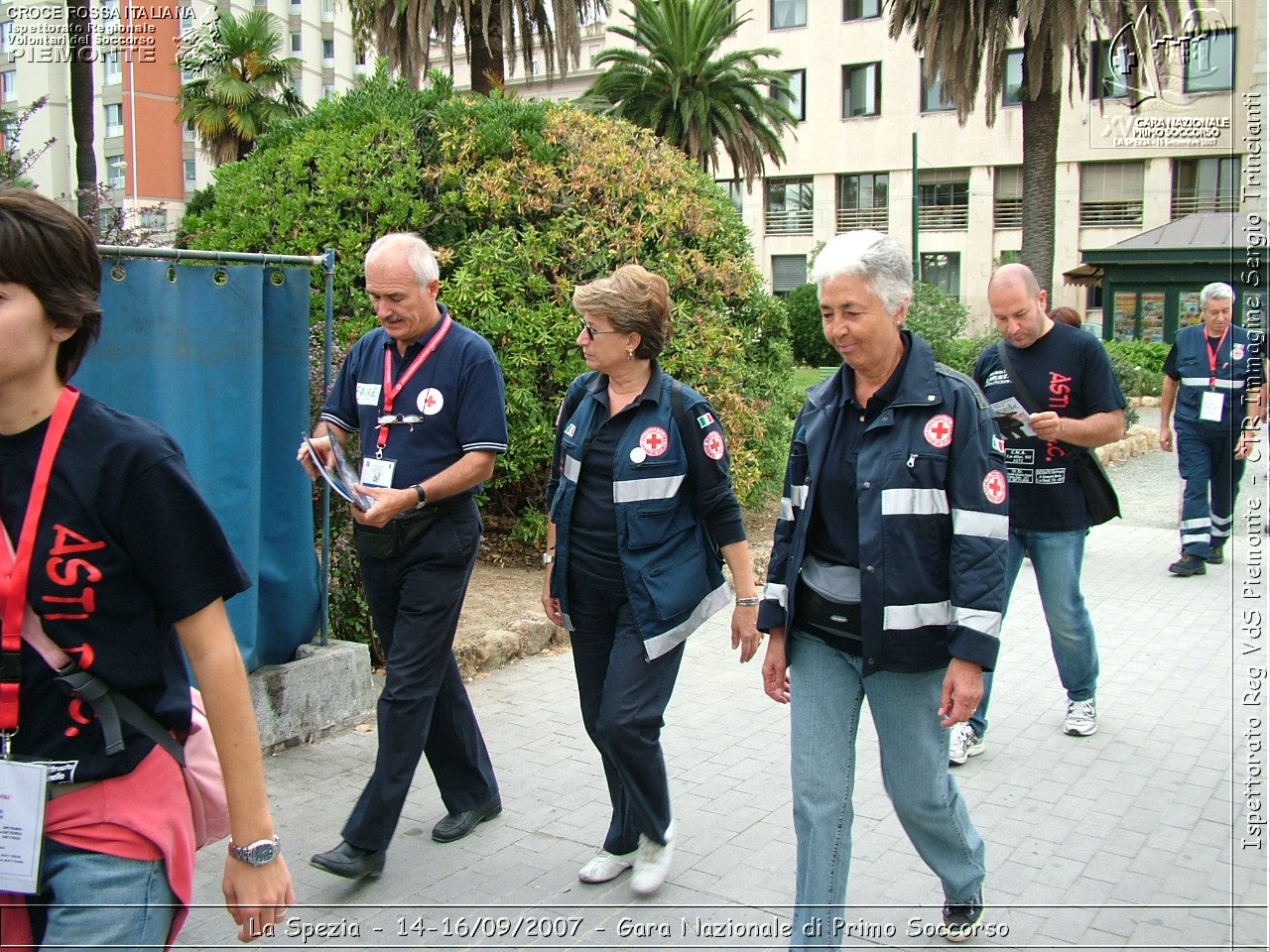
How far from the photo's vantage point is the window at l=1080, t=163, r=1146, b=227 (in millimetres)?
42812

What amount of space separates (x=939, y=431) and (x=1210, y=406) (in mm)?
7245

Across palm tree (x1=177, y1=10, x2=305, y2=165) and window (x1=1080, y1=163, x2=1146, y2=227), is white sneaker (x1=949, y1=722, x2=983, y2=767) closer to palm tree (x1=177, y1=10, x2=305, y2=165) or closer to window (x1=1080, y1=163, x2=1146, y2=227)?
palm tree (x1=177, y1=10, x2=305, y2=165)

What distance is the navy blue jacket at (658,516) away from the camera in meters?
3.73

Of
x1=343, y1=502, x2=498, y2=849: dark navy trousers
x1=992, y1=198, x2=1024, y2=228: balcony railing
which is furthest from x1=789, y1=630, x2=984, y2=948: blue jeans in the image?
x1=992, y1=198, x2=1024, y2=228: balcony railing

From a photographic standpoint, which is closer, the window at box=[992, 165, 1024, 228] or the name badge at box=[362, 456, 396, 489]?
the name badge at box=[362, 456, 396, 489]

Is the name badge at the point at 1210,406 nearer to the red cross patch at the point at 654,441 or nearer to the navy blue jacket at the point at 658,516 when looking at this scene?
the navy blue jacket at the point at 658,516

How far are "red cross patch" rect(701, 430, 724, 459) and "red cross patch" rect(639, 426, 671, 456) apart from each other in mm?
126

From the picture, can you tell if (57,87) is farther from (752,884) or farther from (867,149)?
(752,884)

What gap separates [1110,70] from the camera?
29.0 m

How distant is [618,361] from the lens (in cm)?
387

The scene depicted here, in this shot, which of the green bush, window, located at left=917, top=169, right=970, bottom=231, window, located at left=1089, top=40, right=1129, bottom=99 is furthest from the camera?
window, located at left=917, top=169, right=970, bottom=231

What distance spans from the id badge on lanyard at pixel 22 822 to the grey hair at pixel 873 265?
7.23ft

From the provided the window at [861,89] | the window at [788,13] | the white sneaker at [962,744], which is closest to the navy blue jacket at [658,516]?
the white sneaker at [962,744]

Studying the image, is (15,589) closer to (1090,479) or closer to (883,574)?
(883,574)
